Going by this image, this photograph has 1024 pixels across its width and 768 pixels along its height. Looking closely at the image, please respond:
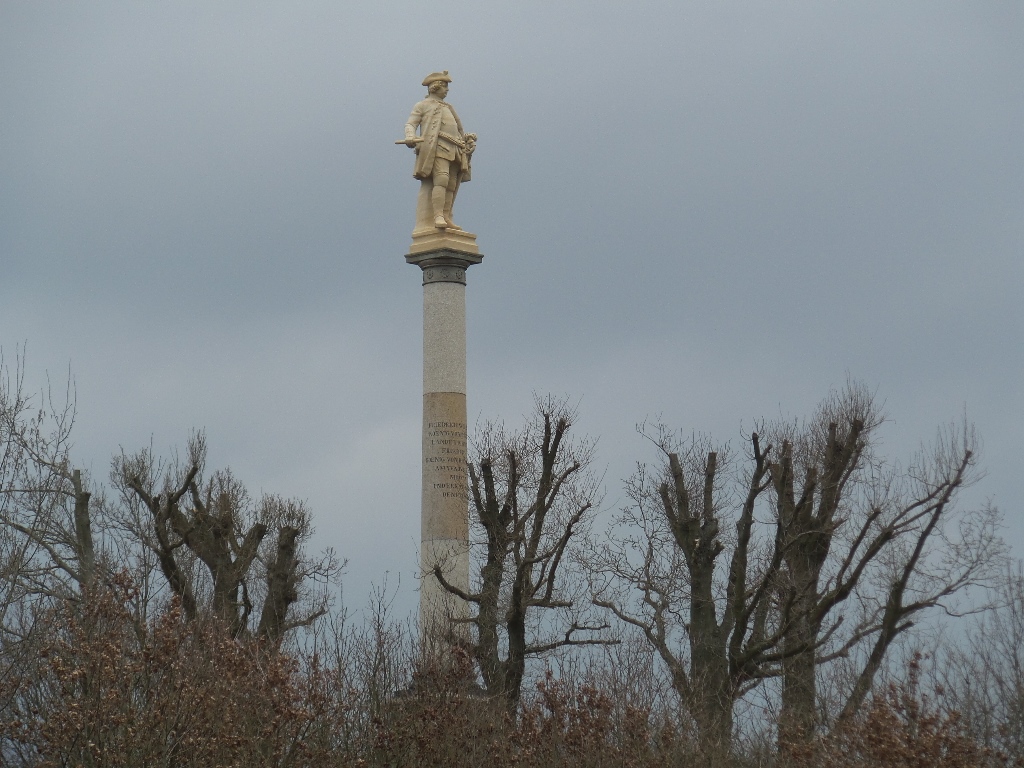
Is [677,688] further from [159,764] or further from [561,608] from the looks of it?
[159,764]

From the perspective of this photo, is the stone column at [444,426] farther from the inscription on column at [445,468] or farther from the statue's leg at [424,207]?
the statue's leg at [424,207]

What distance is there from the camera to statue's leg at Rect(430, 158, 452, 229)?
27750 millimetres

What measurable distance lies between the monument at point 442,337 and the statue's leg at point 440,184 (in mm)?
17

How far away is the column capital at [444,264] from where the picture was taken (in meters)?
27.1

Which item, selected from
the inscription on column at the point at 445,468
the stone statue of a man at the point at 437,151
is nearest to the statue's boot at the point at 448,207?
the stone statue of a man at the point at 437,151

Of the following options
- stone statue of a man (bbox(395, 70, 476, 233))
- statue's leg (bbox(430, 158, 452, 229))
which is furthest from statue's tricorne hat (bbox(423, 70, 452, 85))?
statue's leg (bbox(430, 158, 452, 229))

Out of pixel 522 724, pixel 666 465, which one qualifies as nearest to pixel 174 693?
pixel 522 724

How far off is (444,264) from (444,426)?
2857 millimetres

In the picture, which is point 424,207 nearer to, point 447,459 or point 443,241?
point 443,241

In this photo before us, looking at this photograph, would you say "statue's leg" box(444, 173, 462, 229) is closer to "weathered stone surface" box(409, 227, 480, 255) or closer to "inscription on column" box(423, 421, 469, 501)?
"weathered stone surface" box(409, 227, 480, 255)

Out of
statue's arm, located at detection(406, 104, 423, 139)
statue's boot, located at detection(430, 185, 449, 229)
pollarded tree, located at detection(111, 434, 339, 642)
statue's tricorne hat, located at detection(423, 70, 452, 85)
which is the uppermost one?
statue's tricorne hat, located at detection(423, 70, 452, 85)

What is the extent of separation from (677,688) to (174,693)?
9.07 m

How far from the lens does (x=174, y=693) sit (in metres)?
12.9

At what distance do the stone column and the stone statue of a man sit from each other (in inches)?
30.4
